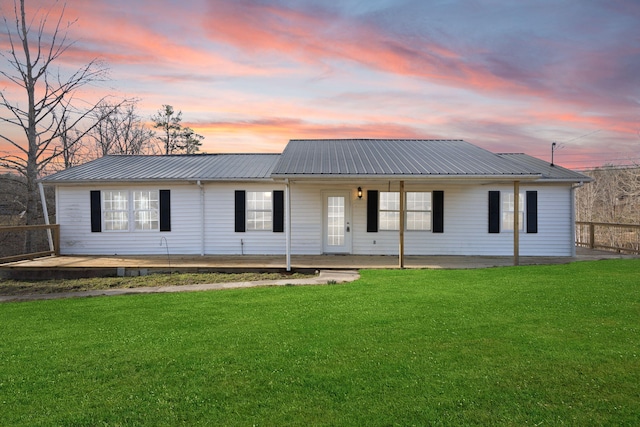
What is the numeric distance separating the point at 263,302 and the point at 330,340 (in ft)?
7.53

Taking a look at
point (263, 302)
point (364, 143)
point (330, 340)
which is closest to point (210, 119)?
point (364, 143)

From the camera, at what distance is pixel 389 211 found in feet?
40.3

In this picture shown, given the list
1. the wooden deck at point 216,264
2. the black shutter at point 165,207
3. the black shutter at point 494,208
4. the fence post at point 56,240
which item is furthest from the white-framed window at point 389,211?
the fence post at point 56,240

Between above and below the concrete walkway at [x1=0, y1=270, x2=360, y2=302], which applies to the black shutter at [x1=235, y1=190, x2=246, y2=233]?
above

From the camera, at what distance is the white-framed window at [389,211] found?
12.2 meters

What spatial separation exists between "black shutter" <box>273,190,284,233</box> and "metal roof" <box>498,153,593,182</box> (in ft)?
24.9

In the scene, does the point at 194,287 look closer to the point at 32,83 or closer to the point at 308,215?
the point at 308,215

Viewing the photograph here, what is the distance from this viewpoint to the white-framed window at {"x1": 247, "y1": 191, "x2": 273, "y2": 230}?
12250 mm

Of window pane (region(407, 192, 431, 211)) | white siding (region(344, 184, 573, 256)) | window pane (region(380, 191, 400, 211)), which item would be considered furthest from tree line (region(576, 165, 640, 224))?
window pane (region(380, 191, 400, 211))

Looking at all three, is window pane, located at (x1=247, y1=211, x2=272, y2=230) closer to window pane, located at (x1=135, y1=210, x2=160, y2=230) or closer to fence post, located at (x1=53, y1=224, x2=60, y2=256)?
window pane, located at (x1=135, y1=210, x2=160, y2=230)

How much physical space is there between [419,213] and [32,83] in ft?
59.6

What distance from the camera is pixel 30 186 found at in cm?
1683

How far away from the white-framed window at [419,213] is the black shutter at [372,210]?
1061 mm

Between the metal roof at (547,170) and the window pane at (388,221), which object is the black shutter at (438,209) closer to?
the window pane at (388,221)
